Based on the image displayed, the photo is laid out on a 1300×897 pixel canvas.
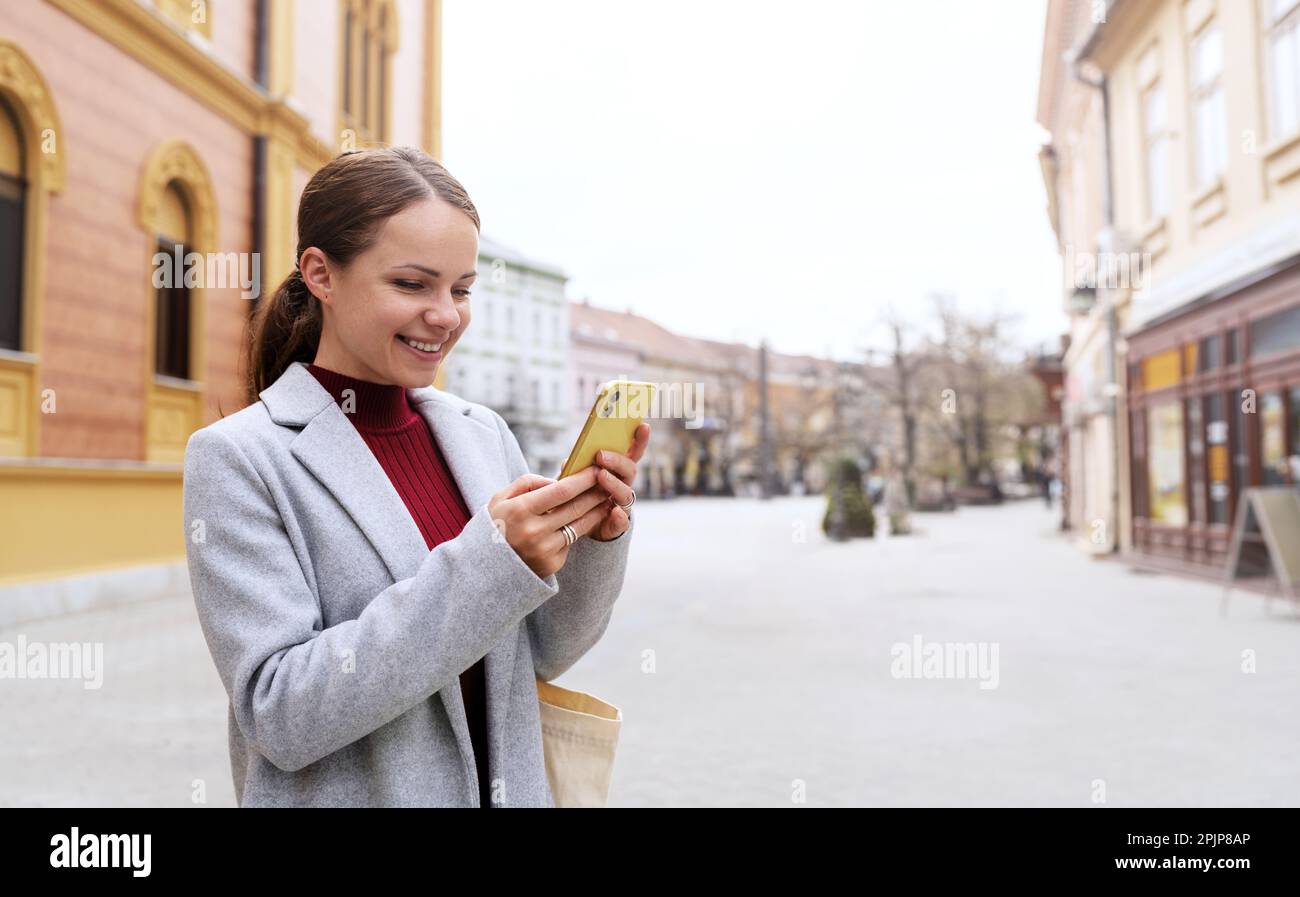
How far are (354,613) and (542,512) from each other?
0.29 m

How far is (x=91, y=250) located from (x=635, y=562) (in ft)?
28.5

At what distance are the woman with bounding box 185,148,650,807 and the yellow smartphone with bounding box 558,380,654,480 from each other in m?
0.02

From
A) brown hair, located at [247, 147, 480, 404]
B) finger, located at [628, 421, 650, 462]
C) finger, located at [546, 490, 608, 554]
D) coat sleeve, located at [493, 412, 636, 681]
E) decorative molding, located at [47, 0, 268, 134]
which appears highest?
decorative molding, located at [47, 0, 268, 134]

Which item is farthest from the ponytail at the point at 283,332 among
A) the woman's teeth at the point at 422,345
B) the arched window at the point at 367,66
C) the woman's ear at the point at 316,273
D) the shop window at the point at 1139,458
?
the shop window at the point at 1139,458

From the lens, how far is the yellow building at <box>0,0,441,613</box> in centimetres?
973

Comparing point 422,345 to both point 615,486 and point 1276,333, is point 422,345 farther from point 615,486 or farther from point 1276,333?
point 1276,333

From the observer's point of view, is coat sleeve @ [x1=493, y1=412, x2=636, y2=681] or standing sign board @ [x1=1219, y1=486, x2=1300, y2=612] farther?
standing sign board @ [x1=1219, y1=486, x2=1300, y2=612]

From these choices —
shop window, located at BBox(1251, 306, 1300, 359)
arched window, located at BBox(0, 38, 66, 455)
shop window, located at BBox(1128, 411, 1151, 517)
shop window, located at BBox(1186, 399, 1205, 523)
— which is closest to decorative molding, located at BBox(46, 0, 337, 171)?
arched window, located at BBox(0, 38, 66, 455)

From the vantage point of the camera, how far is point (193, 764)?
16.1ft

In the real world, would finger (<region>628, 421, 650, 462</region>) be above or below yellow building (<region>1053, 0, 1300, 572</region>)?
below

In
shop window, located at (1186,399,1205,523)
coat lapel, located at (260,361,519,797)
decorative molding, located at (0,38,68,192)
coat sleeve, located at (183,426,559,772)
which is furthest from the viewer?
shop window, located at (1186,399,1205,523)

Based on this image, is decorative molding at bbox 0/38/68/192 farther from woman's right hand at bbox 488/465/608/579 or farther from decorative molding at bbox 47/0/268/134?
woman's right hand at bbox 488/465/608/579

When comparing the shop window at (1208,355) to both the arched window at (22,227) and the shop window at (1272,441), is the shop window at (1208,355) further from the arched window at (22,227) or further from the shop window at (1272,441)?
the arched window at (22,227)
